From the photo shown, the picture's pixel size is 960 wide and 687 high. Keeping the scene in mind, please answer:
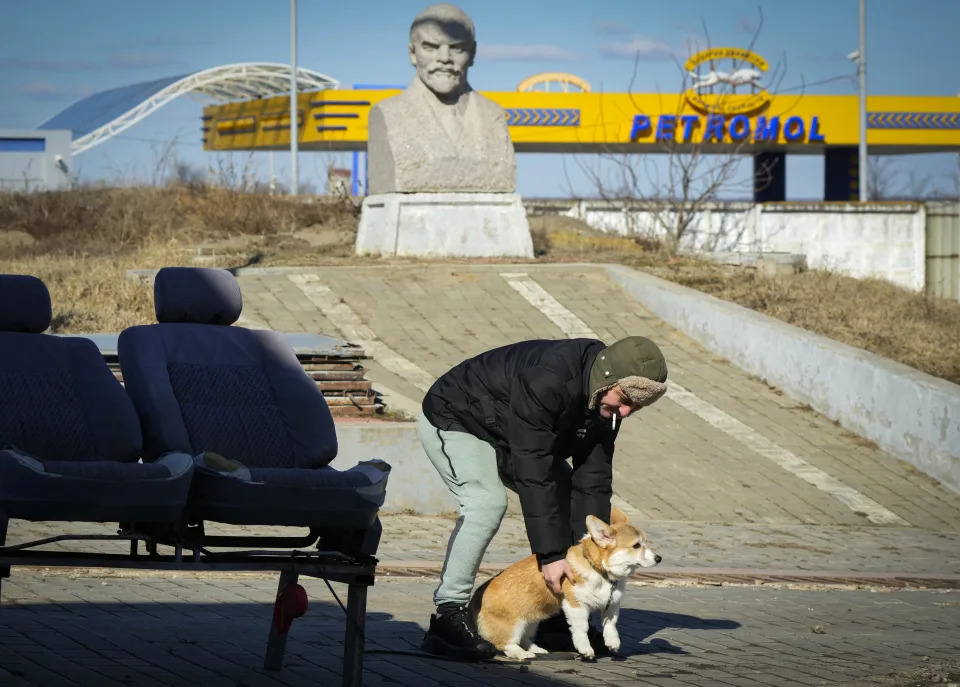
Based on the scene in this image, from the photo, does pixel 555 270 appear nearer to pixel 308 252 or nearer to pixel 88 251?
pixel 308 252

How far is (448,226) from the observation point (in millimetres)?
21609

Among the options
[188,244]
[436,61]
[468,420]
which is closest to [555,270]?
[436,61]

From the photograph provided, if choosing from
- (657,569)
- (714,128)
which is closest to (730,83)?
(714,128)

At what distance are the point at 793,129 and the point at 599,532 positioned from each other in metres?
45.5

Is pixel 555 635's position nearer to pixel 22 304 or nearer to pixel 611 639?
pixel 611 639

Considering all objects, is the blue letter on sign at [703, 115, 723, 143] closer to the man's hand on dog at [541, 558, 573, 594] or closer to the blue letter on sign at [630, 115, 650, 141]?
the blue letter on sign at [630, 115, 650, 141]

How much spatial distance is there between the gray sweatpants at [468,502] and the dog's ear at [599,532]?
1.37ft

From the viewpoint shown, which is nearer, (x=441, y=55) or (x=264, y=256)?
(x=441, y=55)

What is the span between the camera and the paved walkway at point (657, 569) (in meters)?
6.13

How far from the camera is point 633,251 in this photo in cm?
2472

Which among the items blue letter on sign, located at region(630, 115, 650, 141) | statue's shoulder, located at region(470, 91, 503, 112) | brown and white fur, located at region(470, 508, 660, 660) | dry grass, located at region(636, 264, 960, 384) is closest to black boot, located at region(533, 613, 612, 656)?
brown and white fur, located at region(470, 508, 660, 660)

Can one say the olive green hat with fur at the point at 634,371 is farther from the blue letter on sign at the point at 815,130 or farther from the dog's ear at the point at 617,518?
the blue letter on sign at the point at 815,130

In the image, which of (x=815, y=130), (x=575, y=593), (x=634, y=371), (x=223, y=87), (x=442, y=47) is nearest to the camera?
(x=634, y=371)

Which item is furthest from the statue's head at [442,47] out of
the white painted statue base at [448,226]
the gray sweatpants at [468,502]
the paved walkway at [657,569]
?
the gray sweatpants at [468,502]
